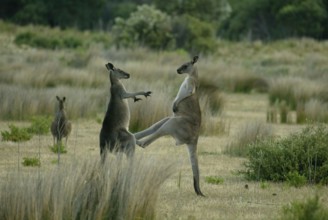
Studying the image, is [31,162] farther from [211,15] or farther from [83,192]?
[211,15]

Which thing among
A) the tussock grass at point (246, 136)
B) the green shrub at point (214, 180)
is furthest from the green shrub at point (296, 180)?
the tussock grass at point (246, 136)

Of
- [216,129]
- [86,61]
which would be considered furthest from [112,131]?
[86,61]

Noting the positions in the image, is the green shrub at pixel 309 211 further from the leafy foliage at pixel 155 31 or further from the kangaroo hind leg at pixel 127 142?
the leafy foliage at pixel 155 31

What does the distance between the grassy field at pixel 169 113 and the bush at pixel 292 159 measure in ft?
0.95

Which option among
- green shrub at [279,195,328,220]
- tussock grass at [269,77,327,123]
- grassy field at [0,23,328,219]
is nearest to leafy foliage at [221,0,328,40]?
grassy field at [0,23,328,219]

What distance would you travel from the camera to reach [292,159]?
463 inches

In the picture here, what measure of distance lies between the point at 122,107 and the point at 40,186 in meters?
3.08

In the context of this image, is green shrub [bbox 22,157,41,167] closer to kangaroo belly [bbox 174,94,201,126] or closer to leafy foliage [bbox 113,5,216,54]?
kangaroo belly [bbox 174,94,201,126]

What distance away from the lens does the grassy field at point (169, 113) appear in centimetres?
1005

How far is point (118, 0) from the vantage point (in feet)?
257

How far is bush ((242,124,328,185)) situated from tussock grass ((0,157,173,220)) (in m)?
3.63

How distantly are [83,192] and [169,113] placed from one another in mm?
9575

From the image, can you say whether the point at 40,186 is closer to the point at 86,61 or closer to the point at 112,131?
the point at 112,131

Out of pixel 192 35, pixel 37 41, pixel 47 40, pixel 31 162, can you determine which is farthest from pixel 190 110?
pixel 47 40
